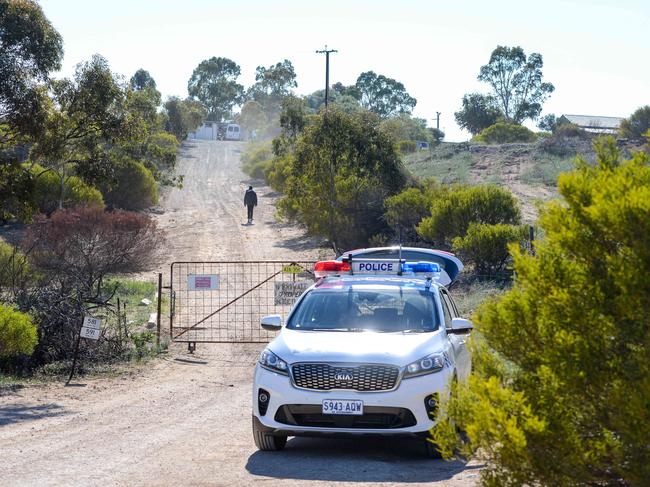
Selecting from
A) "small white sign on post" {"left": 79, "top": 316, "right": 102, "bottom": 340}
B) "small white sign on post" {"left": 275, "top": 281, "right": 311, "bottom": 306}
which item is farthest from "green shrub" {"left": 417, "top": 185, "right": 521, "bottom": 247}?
"small white sign on post" {"left": 79, "top": 316, "right": 102, "bottom": 340}


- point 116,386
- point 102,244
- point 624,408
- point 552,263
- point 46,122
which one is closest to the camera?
point 624,408

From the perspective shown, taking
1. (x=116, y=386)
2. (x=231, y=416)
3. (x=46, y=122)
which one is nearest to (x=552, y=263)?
(x=231, y=416)

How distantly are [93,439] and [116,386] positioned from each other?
448cm

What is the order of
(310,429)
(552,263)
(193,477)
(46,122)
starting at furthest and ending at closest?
1. (46,122)
2. (310,429)
3. (193,477)
4. (552,263)

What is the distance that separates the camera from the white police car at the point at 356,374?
28.5 feet

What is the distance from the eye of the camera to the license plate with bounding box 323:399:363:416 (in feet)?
28.4

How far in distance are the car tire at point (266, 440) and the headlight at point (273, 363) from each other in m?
0.54

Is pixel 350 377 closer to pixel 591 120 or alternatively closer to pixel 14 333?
pixel 14 333

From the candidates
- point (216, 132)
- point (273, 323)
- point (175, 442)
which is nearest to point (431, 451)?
point (273, 323)

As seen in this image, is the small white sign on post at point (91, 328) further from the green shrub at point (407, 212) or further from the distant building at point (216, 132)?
the distant building at point (216, 132)

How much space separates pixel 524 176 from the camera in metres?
48.9

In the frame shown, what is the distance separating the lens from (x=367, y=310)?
10.4m

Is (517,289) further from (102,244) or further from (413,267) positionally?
(102,244)

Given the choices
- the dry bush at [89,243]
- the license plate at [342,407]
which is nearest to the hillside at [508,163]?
Answer: the dry bush at [89,243]
